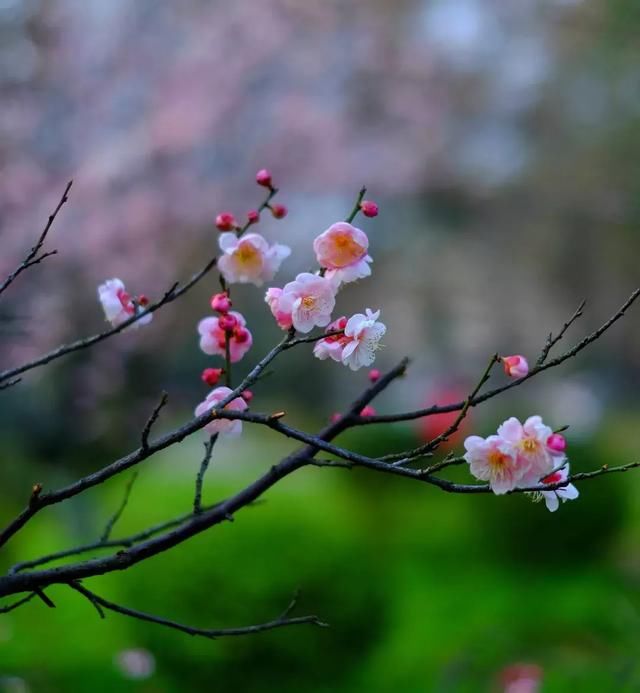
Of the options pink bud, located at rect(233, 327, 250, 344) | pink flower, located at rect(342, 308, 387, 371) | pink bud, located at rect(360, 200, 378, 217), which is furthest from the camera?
pink bud, located at rect(233, 327, 250, 344)

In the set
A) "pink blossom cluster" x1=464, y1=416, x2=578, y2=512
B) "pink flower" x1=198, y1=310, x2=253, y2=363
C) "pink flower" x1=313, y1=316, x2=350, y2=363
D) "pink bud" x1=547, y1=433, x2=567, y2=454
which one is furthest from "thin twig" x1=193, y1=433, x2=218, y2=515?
"pink bud" x1=547, y1=433, x2=567, y2=454

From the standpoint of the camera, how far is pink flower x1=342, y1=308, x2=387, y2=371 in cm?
148

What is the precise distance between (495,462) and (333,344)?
1.12 ft

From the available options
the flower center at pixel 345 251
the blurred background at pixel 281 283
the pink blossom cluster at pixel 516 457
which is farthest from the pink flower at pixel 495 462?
the blurred background at pixel 281 283

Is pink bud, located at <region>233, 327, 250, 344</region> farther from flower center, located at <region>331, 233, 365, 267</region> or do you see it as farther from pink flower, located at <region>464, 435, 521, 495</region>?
pink flower, located at <region>464, 435, 521, 495</region>

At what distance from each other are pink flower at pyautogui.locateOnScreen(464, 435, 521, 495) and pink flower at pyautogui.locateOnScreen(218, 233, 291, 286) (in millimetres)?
538

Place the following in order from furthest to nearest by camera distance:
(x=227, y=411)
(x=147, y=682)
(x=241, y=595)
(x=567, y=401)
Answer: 1. (x=567, y=401)
2. (x=147, y=682)
3. (x=241, y=595)
4. (x=227, y=411)

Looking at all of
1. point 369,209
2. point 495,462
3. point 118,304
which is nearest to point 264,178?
point 369,209

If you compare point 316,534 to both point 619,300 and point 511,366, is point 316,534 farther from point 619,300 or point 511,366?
point 619,300

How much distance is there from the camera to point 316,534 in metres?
4.23

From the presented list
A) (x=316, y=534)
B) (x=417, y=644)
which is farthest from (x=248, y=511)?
(x=417, y=644)

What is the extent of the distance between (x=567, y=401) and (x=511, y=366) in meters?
15.3

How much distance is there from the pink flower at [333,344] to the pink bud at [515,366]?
277mm

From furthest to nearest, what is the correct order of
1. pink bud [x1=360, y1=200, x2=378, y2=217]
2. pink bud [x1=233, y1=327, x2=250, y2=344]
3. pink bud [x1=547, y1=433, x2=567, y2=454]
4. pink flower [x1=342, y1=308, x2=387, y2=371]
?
1. pink bud [x1=233, y1=327, x2=250, y2=344]
2. pink bud [x1=360, y1=200, x2=378, y2=217]
3. pink flower [x1=342, y1=308, x2=387, y2=371]
4. pink bud [x1=547, y1=433, x2=567, y2=454]
